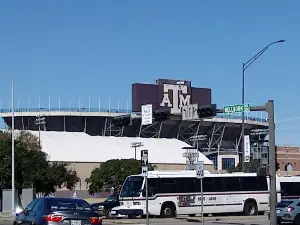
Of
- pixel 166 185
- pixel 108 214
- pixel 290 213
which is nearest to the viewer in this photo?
pixel 290 213

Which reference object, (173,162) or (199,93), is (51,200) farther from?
(199,93)

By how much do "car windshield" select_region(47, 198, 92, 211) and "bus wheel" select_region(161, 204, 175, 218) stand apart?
20.8 metres

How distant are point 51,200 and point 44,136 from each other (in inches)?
3986

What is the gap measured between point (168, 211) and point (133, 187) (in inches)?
106

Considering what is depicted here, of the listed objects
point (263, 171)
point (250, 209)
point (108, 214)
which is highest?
point (263, 171)

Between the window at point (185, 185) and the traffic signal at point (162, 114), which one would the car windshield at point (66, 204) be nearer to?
the traffic signal at point (162, 114)

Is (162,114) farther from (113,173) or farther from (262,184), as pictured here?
(113,173)

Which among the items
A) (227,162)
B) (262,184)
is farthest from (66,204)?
(227,162)

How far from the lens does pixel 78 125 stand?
146 meters

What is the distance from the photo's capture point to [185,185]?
40.5 metres

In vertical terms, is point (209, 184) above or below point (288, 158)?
below

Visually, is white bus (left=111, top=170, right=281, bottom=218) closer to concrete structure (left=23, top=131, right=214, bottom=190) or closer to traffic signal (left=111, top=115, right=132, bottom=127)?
traffic signal (left=111, top=115, right=132, bottom=127)

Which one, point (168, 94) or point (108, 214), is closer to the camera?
point (108, 214)

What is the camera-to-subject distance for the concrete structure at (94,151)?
11081 cm
